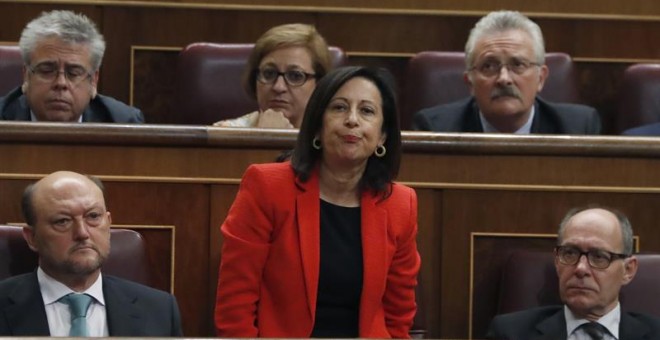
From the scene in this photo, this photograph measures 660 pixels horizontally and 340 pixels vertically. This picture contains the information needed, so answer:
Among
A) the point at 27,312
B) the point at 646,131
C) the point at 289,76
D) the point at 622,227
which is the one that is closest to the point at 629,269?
the point at 622,227

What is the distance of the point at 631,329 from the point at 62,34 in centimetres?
A: 82

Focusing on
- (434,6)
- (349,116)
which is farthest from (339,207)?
(434,6)

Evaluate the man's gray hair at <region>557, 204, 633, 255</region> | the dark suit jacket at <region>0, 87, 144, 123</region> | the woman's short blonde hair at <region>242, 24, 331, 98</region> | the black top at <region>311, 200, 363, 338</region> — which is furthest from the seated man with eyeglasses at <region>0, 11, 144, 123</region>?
the man's gray hair at <region>557, 204, 633, 255</region>

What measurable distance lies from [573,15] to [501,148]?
630 mm

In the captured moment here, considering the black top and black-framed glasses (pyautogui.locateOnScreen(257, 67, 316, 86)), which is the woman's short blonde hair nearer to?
black-framed glasses (pyautogui.locateOnScreen(257, 67, 316, 86))

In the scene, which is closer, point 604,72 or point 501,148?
point 501,148

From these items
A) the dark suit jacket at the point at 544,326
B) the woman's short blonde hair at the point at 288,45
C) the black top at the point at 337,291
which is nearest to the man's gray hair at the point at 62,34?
the woman's short blonde hair at the point at 288,45

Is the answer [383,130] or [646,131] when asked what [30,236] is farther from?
[646,131]

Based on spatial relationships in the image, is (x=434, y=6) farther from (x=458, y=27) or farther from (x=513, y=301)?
(x=513, y=301)

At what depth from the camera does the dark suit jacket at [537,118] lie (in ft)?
6.11

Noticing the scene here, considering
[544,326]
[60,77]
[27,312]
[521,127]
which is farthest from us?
A: [521,127]

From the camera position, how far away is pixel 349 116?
4.74 ft

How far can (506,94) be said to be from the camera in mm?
1859

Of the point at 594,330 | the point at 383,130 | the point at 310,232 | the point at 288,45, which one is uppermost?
the point at 288,45
